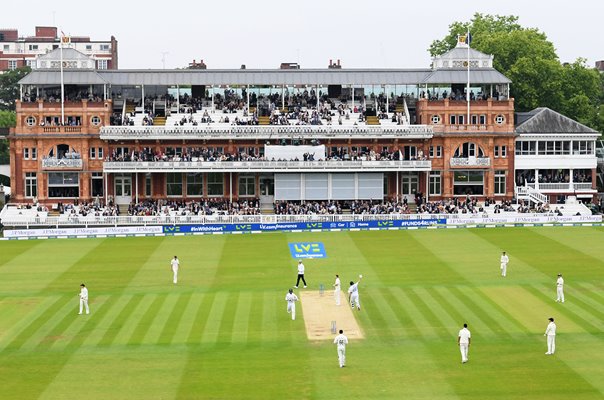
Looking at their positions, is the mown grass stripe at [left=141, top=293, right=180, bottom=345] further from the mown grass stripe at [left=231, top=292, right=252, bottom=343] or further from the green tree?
the green tree

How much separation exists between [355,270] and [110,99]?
114ft

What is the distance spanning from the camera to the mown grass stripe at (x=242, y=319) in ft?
117

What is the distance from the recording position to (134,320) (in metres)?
38.6

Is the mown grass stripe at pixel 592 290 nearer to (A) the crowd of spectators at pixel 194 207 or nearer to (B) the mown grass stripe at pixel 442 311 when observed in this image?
(B) the mown grass stripe at pixel 442 311

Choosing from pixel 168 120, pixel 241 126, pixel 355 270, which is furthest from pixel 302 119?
pixel 355 270

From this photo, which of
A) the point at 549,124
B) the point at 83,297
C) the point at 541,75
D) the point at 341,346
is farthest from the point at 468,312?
the point at 541,75

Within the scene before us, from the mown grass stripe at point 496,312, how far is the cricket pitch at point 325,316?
504cm

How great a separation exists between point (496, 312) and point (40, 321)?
1693cm

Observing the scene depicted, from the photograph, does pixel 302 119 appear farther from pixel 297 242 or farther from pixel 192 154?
pixel 297 242

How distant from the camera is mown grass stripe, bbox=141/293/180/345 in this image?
35406mm

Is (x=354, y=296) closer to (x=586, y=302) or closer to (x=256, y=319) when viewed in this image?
(x=256, y=319)

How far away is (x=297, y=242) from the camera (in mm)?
62062

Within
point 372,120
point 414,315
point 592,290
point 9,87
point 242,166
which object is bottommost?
point 414,315

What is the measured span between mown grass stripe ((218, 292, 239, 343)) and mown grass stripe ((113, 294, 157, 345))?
121 inches
